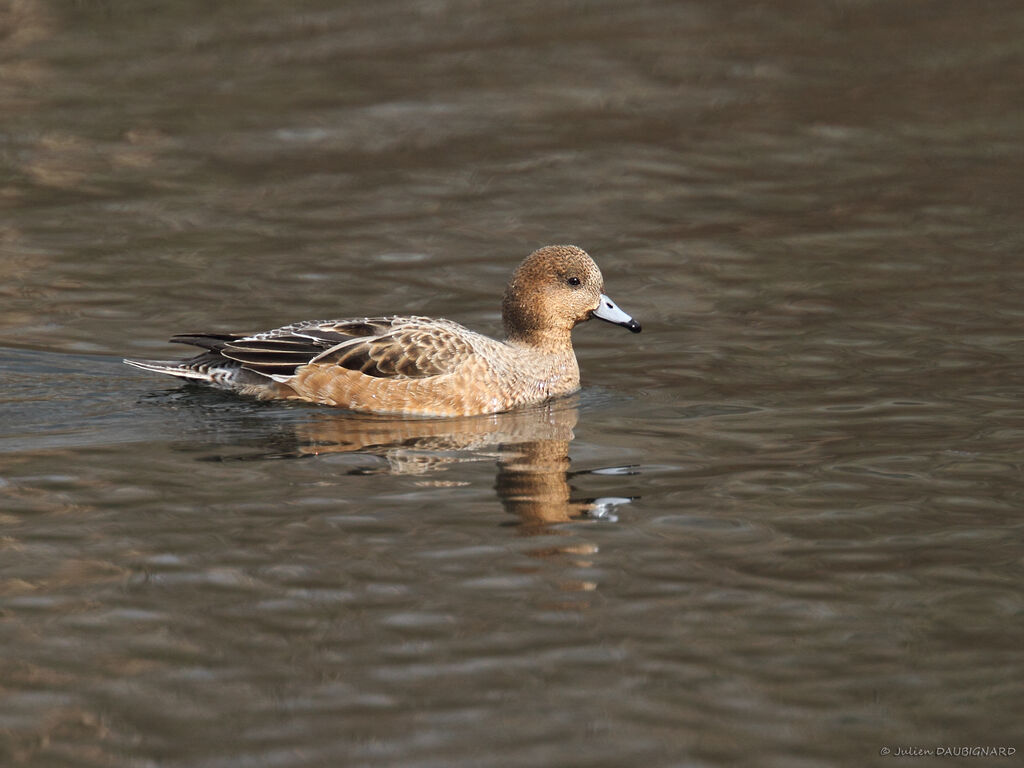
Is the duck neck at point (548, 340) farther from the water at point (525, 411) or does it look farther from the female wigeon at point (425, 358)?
the water at point (525, 411)

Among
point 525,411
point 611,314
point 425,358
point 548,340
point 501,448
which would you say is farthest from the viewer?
point 548,340

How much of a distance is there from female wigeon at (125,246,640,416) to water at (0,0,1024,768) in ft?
0.78

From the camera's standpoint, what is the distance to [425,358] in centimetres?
916

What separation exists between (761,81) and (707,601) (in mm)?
11368

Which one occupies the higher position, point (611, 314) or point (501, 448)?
point (611, 314)

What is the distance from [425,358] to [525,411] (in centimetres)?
71

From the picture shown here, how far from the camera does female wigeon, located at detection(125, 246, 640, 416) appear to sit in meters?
9.16

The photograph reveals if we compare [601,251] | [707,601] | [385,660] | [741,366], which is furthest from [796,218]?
[385,660]

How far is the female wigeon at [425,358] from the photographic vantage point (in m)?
9.16

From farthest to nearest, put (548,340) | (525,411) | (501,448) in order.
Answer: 1. (548,340)
2. (525,411)
3. (501,448)

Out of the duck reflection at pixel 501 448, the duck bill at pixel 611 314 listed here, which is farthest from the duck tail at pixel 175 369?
the duck bill at pixel 611 314

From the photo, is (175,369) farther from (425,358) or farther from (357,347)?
(425,358)

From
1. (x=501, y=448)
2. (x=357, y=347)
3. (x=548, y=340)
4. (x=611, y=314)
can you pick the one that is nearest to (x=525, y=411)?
(x=548, y=340)

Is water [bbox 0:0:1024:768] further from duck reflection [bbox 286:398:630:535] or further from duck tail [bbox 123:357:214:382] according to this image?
duck tail [bbox 123:357:214:382]
